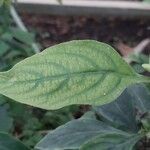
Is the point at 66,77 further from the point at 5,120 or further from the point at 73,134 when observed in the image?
the point at 5,120

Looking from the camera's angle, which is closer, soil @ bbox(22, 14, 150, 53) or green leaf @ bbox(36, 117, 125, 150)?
green leaf @ bbox(36, 117, 125, 150)

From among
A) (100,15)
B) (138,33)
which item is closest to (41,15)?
(100,15)

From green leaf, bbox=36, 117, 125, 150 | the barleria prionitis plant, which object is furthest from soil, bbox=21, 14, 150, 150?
the barleria prionitis plant

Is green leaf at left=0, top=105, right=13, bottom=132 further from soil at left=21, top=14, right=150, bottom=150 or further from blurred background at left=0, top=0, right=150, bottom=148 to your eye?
soil at left=21, top=14, right=150, bottom=150

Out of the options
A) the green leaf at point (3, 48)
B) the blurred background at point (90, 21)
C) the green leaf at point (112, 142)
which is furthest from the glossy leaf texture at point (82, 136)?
the blurred background at point (90, 21)

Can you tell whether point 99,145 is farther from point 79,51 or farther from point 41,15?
point 41,15

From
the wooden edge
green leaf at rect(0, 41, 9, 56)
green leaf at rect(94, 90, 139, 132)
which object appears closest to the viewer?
green leaf at rect(94, 90, 139, 132)
